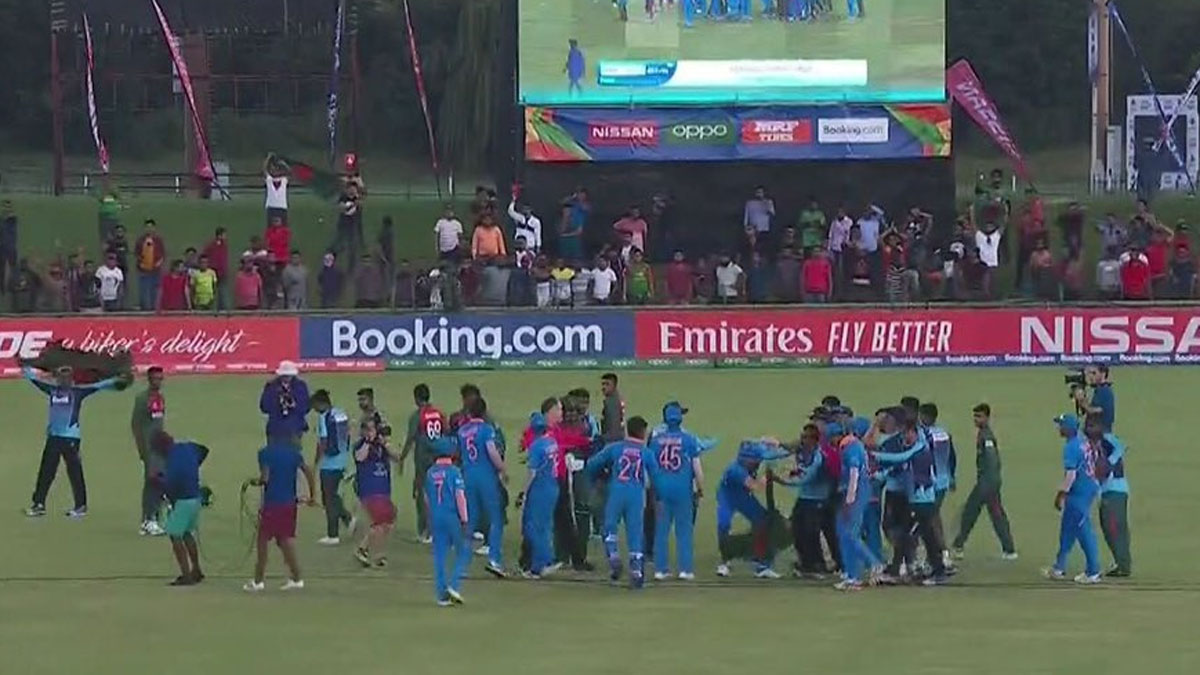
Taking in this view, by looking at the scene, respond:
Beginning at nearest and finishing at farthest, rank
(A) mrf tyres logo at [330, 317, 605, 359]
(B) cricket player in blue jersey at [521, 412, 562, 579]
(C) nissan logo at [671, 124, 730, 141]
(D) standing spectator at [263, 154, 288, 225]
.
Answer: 1. (B) cricket player in blue jersey at [521, 412, 562, 579]
2. (A) mrf tyres logo at [330, 317, 605, 359]
3. (C) nissan logo at [671, 124, 730, 141]
4. (D) standing spectator at [263, 154, 288, 225]

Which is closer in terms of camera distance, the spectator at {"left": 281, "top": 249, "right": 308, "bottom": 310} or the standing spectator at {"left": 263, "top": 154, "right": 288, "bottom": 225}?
the spectator at {"left": 281, "top": 249, "right": 308, "bottom": 310}

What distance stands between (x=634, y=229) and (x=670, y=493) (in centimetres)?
1844

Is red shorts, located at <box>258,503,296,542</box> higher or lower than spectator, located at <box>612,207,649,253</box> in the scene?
lower

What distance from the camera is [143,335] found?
37188 millimetres

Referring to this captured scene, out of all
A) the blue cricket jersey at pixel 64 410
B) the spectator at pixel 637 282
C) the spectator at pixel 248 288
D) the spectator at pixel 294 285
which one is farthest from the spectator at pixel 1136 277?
the blue cricket jersey at pixel 64 410

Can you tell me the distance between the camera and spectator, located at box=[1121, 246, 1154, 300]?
127 ft

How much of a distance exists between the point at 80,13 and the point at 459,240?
37.4ft

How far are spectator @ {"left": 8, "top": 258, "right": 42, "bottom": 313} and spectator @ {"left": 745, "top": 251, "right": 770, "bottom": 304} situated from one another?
11.5 m

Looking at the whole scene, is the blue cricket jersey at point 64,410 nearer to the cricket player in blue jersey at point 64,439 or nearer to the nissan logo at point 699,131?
the cricket player in blue jersey at point 64,439

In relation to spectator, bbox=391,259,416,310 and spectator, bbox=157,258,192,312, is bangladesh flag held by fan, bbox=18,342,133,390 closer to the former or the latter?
spectator, bbox=157,258,192,312

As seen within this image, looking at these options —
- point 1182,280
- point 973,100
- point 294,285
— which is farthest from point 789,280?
point 294,285

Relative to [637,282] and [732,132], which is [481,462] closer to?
[637,282]

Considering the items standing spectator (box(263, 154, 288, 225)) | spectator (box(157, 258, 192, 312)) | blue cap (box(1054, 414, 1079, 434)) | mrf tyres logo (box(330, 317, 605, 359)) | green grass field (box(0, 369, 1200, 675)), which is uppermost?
standing spectator (box(263, 154, 288, 225))

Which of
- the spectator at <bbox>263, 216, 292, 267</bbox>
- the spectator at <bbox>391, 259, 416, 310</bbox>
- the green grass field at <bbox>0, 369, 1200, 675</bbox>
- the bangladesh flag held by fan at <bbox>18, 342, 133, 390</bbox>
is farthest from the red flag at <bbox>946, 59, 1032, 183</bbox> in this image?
the bangladesh flag held by fan at <bbox>18, 342, 133, 390</bbox>
